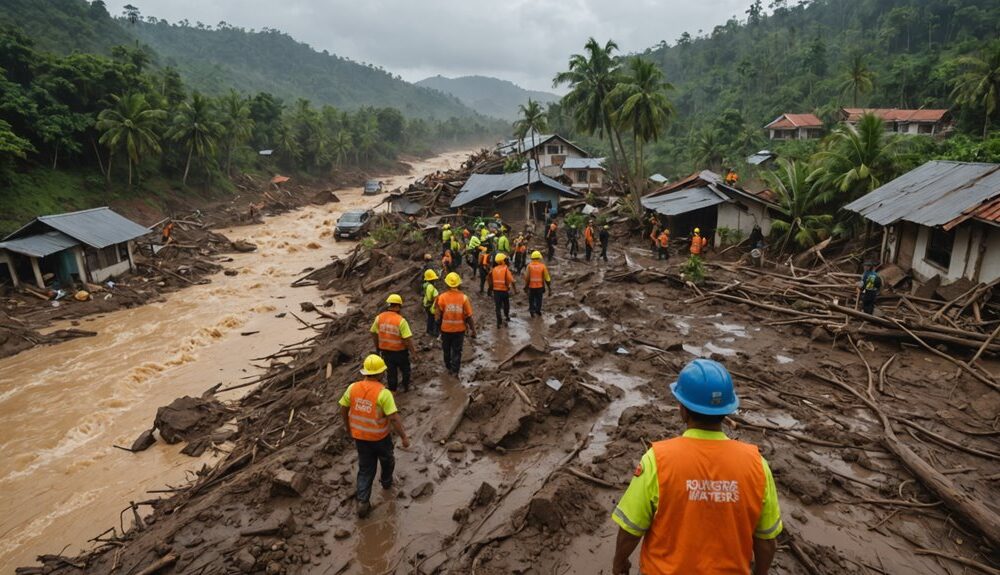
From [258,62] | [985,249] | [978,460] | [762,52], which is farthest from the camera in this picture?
[258,62]

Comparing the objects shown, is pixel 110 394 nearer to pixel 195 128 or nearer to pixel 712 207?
pixel 712 207

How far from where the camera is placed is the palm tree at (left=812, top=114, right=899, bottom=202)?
691 inches

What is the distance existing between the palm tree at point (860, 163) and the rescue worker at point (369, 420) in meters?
18.0

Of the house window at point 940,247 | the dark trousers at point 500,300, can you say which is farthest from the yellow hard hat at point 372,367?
the house window at point 940,247

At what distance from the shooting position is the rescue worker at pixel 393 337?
7961 millimetres

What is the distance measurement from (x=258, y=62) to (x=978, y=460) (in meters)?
159

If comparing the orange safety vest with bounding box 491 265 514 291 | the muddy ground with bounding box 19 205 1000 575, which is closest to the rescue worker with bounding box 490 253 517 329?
the orange safety vest with bounding box 491 265 514 291

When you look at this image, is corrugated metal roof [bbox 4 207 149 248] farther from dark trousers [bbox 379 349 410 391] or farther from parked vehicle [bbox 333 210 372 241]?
dark trousers [bbox 379 349 410 391]

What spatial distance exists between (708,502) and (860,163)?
799 inches

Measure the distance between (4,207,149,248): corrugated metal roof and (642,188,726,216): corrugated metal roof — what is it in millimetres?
22043

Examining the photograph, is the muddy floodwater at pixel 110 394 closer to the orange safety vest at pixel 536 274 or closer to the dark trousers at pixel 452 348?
the dark trousers at pixel 452 348

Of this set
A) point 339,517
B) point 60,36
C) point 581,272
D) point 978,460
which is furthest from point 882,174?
point 60,36

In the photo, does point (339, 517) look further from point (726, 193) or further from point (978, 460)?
point (726, 193)

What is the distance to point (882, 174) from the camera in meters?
18.1
